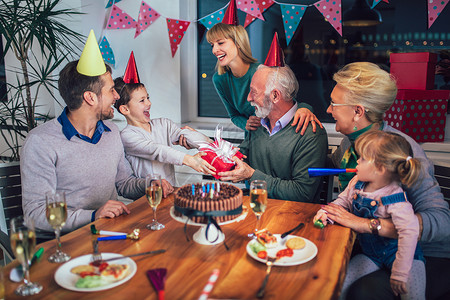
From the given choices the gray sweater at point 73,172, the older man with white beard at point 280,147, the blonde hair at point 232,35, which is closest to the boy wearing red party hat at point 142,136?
the gray sweater at point 73,172

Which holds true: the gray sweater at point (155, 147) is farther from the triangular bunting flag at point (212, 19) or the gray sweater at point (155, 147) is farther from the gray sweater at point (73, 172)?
the triangular bunting flag at point (212, 19)

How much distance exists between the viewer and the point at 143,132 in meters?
2.36

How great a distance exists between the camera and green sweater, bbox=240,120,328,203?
2.14 metres

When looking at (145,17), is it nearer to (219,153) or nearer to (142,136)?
Result: (142,136)

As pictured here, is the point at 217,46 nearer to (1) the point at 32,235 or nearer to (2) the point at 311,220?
(2) the point at 311,220

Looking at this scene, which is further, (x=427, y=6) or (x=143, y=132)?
(x=427, y=6)

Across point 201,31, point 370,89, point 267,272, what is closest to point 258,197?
point 267,272

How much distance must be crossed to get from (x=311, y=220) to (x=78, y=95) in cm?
121

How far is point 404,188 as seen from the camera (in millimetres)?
1747

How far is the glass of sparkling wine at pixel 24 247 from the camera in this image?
1.13m

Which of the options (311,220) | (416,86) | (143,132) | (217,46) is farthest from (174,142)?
(416,86)

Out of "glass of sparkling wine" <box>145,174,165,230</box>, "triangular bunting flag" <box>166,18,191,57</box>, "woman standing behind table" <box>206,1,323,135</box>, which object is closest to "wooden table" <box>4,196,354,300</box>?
"glass of sparkling wine" <box>145,174,165,230</box>

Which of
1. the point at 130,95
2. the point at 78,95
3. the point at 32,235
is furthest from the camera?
the point at 130,95

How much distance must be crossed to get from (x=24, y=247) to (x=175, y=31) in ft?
A: 8.39
